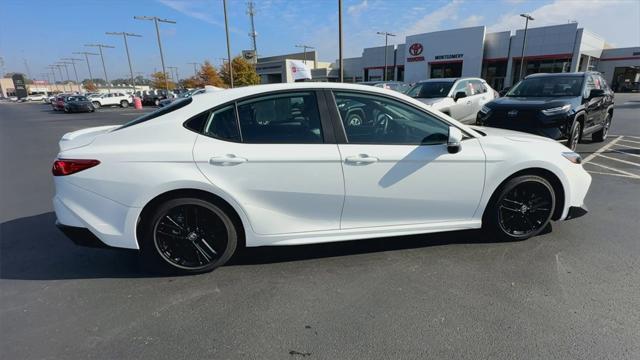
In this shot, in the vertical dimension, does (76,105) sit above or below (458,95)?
below

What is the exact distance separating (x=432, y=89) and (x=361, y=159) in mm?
9410

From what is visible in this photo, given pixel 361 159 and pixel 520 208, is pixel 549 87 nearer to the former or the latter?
pixel 520 208

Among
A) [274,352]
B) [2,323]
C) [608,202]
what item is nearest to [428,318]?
[274,352]

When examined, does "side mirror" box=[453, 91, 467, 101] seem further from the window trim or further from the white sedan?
the window trim

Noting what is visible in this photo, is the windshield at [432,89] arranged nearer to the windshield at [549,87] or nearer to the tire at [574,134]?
the windshield at [549,87]

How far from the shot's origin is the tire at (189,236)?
2818 mm

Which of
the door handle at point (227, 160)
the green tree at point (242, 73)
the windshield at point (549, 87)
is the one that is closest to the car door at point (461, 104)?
the windshield at point (549, 87)

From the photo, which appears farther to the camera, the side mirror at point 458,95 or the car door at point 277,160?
the side mirror at point 458,95

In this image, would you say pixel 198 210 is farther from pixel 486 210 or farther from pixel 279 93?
pixel 486 210

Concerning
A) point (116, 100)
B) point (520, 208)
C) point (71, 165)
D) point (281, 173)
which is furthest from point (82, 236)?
point (116, 100)

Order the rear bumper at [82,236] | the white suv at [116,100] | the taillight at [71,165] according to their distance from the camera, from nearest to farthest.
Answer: the taillight at [71,165], the rear bumper at [82,236], the white suv at [116,100]

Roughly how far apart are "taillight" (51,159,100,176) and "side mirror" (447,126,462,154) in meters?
2.85

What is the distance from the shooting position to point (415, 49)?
158 feet

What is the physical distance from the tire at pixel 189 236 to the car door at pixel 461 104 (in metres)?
9.14
